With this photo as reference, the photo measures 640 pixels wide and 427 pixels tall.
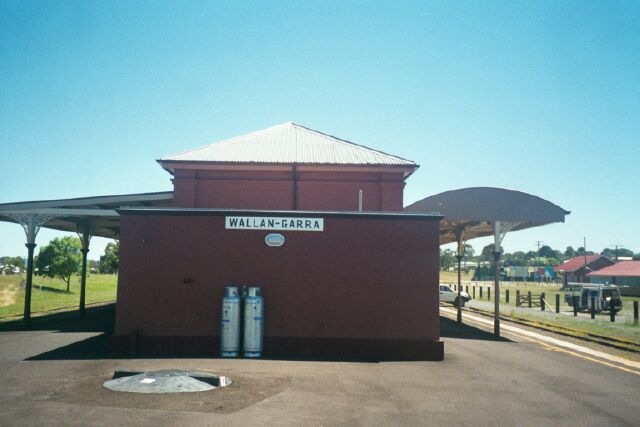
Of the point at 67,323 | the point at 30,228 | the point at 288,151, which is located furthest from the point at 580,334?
the point at 30,228

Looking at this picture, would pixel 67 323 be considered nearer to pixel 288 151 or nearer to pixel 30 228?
pixel 30 228

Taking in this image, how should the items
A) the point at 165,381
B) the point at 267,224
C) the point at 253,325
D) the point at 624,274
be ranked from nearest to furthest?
the point at 165,381
the point at 253,325
the point at 267,224
the point at 624,274

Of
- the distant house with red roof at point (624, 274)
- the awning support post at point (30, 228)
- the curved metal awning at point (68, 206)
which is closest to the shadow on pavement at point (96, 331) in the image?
the awning support post at point (30, 228)

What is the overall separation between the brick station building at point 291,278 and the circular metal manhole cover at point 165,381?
2.81 m

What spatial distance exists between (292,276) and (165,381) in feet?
15.5

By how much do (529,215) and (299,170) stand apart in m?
8.67

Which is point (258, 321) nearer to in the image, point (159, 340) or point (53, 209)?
point (159, 340)

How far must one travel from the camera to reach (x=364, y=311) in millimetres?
13531

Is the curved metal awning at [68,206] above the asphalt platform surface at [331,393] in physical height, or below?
above

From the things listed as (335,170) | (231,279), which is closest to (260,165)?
(335,170)

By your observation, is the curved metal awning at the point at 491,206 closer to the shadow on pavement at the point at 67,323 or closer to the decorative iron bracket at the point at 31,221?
the shadow on pavement at the point at 67,323

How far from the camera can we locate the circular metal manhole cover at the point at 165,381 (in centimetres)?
937

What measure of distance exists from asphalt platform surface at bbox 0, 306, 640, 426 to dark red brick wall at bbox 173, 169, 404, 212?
6.43 m

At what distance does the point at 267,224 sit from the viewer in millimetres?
13766
